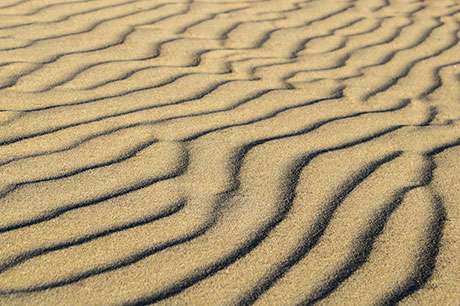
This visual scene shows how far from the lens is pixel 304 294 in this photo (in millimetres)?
1890

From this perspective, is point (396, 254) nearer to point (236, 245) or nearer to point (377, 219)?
point (377, 219)

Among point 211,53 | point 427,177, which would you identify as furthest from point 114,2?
point 427,177

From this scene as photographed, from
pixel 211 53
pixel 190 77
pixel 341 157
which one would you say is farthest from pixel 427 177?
pixel 211 53

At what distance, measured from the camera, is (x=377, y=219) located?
226cm

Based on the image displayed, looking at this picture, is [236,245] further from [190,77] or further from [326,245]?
[190,77]

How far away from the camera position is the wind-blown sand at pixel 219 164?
1.94m

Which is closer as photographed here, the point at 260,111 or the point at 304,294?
the point at 304,294

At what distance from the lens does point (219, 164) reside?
2.54 metres

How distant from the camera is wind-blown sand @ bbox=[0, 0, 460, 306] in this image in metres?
1.94

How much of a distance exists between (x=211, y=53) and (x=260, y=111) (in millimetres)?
797

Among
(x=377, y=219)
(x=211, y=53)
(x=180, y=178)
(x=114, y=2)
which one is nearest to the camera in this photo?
(x=377, y=219)

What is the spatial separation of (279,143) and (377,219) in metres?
0.58

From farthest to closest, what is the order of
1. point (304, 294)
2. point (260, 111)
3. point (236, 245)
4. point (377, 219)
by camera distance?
point (260, 111) < point (377, 219) < point (236, 245) < point (304, 294)

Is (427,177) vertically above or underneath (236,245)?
underneath
